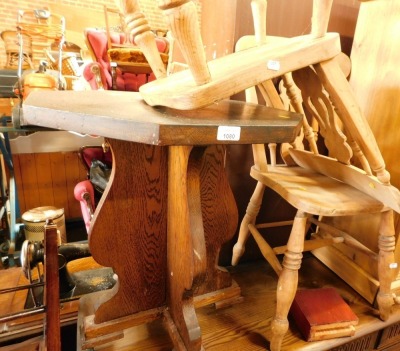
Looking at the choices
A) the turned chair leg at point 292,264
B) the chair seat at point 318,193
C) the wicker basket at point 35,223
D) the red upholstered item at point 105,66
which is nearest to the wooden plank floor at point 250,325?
the turned chair leg at point 292,264

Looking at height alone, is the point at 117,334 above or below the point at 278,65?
below

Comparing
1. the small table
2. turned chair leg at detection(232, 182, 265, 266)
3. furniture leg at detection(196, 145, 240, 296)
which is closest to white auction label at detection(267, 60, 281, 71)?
the small table

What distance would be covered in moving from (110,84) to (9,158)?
3.22 ft

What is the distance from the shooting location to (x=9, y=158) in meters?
1.85

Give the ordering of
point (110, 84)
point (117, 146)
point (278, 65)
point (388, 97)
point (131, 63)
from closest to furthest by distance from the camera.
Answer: point (278, 65), point (117, 146), point (388, 97), point (131, 63), point (110, 84)

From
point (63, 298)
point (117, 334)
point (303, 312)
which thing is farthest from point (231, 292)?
point (63, 298)

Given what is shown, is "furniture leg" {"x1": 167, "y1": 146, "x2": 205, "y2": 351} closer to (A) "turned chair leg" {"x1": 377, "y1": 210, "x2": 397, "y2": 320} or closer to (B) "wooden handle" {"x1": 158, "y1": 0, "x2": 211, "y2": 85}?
(B) "wooden handle" {"x1": 158, "y1": 0, "x2": 211, "y2": 85}

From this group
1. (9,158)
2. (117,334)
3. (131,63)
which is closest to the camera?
(117,334)

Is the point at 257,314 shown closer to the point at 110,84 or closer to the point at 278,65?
the point at 278,65

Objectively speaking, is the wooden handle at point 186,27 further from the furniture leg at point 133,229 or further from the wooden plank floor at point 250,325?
the wooden plank floor at point 250,325

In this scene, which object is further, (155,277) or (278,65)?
(155,277)

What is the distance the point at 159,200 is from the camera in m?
0.88

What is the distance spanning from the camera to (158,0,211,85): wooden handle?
0.44 meters

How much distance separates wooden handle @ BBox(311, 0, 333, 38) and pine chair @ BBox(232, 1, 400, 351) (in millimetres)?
75
